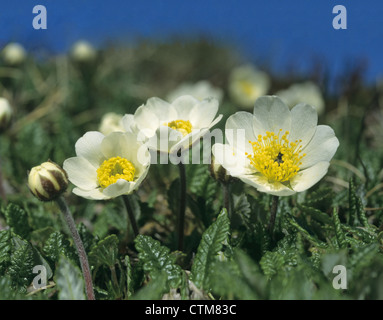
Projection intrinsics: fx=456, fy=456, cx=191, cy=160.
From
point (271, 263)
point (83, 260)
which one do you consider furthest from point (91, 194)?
point (271, 263)

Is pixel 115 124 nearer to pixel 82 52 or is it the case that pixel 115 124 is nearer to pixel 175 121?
pixel 175 121

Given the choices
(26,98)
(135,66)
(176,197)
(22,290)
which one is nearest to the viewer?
(22,290)

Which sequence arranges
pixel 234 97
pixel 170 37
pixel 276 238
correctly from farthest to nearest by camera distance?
1. pixel 170 37
2. pixel 234 97
3. pixel 276 238

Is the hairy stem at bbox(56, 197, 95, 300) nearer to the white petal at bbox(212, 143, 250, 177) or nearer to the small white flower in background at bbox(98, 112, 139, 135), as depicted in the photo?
the small white flower in background at bbox(98, 112, 139, 135)

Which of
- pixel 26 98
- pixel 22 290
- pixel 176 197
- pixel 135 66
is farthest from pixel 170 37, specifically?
pixel 22 290

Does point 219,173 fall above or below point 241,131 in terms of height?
below

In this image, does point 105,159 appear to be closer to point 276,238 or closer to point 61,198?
point 61,198

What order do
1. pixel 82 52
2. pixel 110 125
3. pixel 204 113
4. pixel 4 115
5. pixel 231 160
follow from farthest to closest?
pixel 82 52
pixel 4 115
pixel 110 125
pixel 204 113
pixel 231 160
